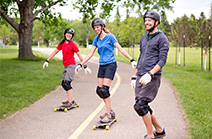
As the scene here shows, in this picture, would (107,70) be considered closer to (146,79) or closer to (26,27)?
(146,79)

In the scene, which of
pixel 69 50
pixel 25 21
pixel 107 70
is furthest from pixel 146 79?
pixel 25 21

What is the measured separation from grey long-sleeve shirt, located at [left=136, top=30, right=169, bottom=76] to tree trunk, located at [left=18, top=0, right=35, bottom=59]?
59.0ft

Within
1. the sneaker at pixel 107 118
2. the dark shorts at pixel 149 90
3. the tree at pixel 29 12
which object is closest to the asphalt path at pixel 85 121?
the sneaker at pixel 107 118

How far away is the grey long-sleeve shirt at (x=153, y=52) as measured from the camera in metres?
3.87

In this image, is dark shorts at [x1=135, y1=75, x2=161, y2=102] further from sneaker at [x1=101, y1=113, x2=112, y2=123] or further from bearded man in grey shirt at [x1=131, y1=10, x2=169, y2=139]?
sneaker at [x1=101, y1=113, x2=112, y2=123]

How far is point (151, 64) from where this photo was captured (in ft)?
13.1

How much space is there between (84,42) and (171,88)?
87.7m

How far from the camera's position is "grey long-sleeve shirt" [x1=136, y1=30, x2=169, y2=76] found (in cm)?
387

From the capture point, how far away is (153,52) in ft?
13.1

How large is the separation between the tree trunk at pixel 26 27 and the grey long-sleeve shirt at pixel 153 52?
1798 cm

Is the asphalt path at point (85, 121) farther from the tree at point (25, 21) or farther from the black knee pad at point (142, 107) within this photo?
the tree at point (25, 21)

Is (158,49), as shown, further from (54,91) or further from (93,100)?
(54,91)

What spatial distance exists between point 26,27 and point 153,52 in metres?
Result: 18.4

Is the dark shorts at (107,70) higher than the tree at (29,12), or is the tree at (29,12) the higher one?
the tree at (29,12)
